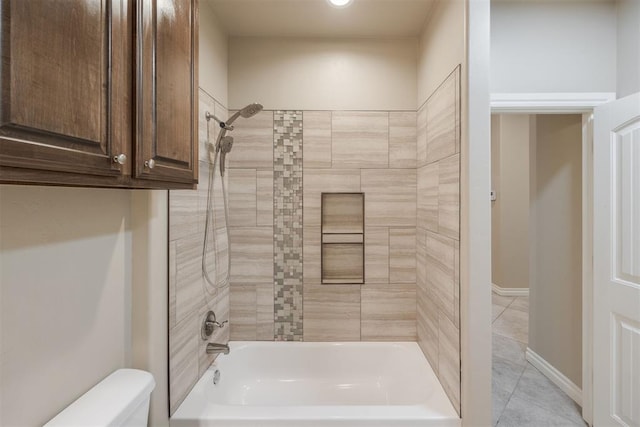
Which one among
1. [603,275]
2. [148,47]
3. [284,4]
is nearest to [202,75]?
[284,4]

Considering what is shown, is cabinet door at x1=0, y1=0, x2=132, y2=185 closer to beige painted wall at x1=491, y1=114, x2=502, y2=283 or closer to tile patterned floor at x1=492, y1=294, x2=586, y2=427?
tile patterned floor at x1=492, y1=294, x2=586, y2=427

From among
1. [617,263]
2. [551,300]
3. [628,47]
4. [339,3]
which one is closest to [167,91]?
[339,3]

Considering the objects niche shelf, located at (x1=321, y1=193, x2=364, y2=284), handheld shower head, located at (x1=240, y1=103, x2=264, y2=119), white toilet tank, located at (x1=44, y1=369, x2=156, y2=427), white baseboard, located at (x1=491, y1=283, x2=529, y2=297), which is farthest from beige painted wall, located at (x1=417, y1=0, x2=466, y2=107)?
white baseboard, located at (x1=491, y1=283, x2=529, y2=297)

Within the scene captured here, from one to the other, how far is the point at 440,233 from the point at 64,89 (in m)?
1.65

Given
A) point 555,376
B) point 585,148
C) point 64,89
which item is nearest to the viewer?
point 64,89

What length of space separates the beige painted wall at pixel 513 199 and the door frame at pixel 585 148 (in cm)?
278

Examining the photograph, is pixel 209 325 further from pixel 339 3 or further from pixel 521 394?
pixel 521 394

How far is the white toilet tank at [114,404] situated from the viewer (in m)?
0.93

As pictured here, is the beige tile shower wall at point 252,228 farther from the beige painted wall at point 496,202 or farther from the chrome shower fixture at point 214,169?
the beige painted wall at point 496,202

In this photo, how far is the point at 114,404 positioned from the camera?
101 centimetres

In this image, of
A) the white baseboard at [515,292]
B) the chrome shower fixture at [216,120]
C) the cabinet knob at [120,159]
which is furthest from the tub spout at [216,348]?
the white baseboard at [515,292]

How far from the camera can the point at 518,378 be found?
8.79ft

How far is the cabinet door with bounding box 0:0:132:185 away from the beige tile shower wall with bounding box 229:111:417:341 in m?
1.46

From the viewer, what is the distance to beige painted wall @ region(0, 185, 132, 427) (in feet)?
2.72
